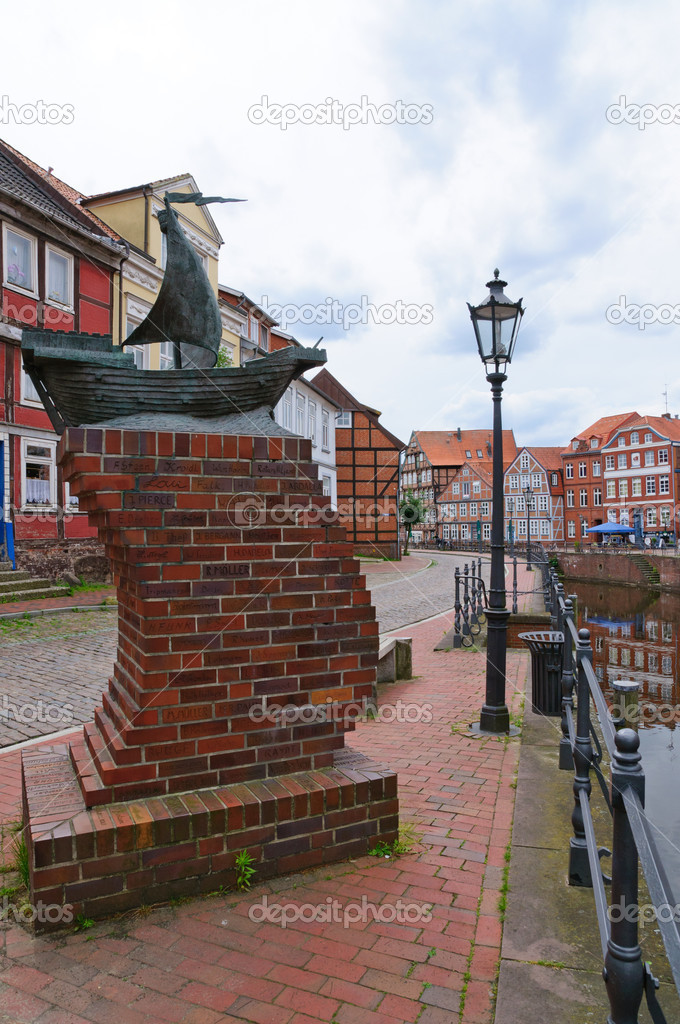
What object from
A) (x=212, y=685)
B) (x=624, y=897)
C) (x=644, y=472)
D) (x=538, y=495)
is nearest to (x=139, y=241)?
(x=212, y=685)

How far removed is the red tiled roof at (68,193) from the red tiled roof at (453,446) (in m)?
59.8

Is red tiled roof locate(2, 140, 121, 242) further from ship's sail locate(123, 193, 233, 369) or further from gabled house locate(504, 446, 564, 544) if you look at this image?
gabled house locate(504, 446, 564, 544)

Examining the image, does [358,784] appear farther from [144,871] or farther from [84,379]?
[84,379]

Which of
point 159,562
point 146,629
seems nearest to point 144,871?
point 146,629

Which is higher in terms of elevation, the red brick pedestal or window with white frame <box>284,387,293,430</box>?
window with white frame <box>284,387,293,430</box>

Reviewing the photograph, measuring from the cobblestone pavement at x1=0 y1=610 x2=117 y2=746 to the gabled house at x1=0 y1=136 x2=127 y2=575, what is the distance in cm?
479

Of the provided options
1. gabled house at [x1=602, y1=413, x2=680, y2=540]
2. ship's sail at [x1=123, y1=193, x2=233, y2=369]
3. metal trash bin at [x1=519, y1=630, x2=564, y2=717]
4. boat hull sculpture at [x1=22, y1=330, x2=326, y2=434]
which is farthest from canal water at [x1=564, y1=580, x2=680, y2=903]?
gabled house at [x1=602, y1=413, x2=680, y2=540]

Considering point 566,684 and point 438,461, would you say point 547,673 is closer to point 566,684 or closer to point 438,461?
point 566,684

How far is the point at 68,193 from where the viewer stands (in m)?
21.1

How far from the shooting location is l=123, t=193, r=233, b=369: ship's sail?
140 inches

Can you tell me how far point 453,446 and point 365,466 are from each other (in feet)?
142

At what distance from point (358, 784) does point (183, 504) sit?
1.49m

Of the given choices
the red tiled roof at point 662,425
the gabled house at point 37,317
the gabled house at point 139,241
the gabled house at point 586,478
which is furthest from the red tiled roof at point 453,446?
the gabled house at point 37,317

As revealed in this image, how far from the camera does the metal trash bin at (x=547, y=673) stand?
20.7 feet
